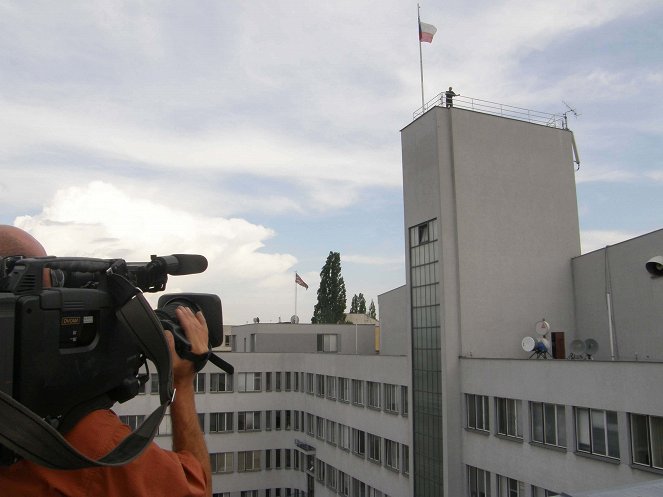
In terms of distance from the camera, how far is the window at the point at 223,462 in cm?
4022

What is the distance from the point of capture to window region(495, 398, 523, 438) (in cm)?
2083

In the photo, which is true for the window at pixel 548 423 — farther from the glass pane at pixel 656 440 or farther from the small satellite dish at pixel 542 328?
the small satellite dish at pixel 542 328

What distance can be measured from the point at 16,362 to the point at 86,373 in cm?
22

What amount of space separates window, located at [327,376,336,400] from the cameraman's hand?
35159 mm

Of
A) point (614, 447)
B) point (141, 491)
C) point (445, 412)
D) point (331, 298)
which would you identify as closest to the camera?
point (141, 491)

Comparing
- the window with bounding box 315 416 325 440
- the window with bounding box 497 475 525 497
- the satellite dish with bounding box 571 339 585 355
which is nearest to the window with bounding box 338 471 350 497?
the window with bounding box 315 416 325 440

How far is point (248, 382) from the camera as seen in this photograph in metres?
42.0

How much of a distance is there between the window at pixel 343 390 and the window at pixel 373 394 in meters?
2.75

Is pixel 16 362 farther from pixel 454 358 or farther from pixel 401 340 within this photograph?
pixel 401 340

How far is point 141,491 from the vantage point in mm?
1855

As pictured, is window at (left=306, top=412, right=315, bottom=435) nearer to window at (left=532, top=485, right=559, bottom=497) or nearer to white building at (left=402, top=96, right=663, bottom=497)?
white building at (left=402, top=96, right=663, bottom=497)

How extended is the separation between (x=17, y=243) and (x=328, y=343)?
44889 millimetres

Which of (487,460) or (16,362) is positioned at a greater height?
(16,362)

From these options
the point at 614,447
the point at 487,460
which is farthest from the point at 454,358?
the point at 614,447
